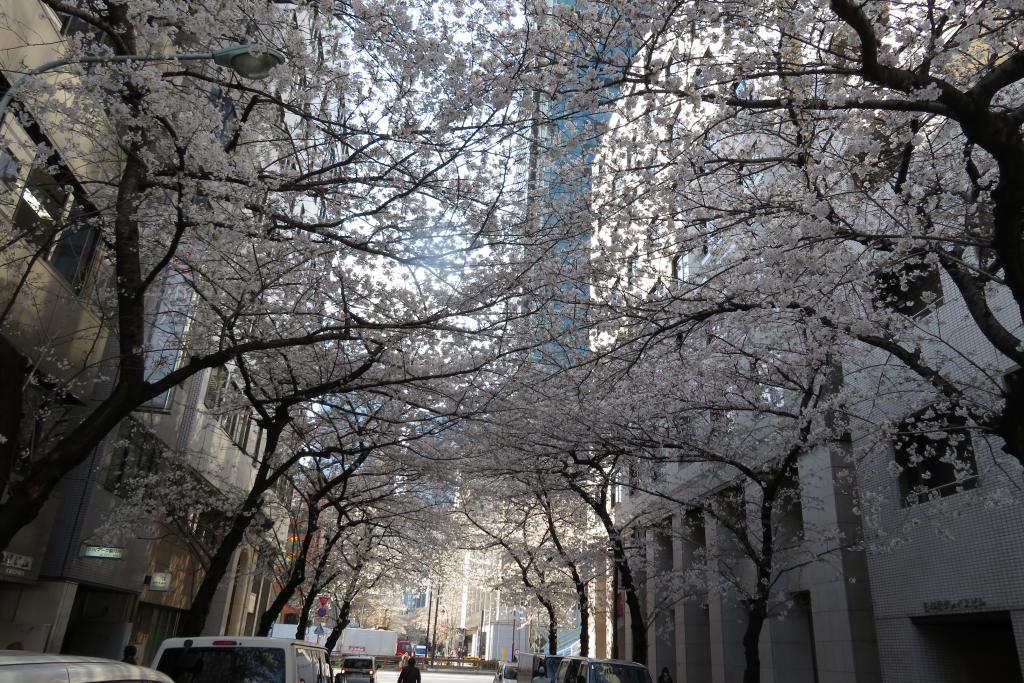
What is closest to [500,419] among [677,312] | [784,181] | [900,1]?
[677,312]

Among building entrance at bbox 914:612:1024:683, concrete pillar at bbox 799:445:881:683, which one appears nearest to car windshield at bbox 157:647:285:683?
concrete pillar at bbox 799:445:881:683

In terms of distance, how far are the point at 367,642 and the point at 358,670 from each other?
22.8 metres

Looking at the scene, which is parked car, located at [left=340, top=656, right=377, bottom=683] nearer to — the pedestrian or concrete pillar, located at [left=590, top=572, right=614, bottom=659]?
the pedestrian

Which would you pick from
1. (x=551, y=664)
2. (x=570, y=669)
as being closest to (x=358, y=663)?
(x=551, y=664)

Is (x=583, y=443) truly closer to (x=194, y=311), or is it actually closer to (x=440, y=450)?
(x=440, y=450)

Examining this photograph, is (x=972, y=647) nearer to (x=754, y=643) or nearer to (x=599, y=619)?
(x=754, y=643)

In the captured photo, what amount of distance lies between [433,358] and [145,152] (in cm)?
910

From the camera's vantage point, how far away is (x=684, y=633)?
27.5 metres

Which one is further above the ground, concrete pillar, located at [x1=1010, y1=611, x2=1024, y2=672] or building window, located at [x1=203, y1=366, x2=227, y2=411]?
building window, located at [x1=203, y1=366, x2=227, y2=411]

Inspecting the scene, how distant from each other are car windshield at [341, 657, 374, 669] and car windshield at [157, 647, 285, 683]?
1621cm

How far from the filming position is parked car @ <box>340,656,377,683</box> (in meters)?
20.9

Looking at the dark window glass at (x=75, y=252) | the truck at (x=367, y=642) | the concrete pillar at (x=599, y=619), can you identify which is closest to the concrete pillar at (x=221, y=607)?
the truck at (x=367, y=642)

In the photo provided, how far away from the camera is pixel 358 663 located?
22.8m

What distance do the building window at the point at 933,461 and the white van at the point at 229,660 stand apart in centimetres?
1041
